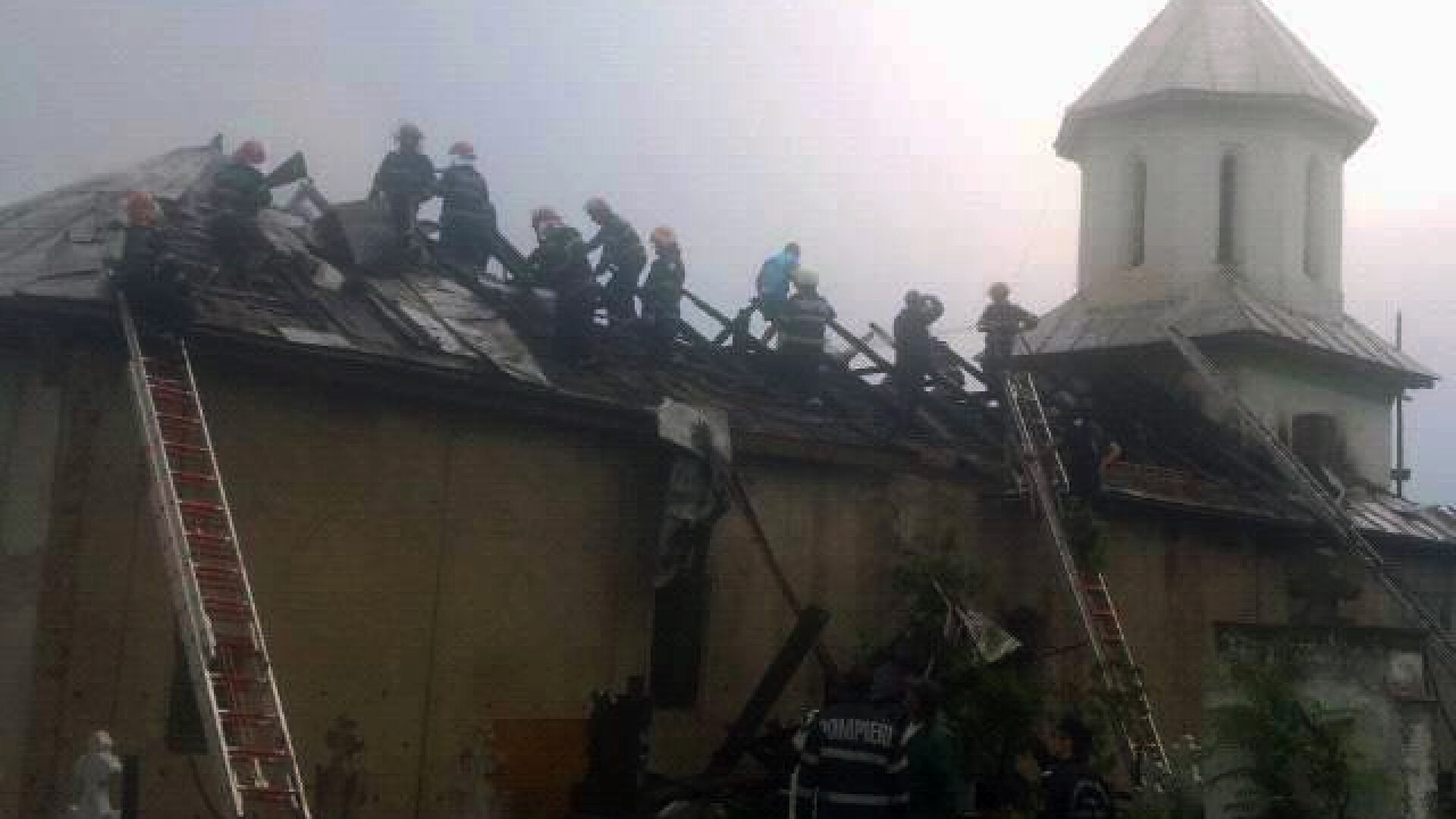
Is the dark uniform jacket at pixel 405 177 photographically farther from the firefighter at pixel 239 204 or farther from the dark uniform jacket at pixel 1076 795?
the dark uniform jacket at pixel 1076 795

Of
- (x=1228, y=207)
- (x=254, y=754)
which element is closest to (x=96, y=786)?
(x=254, y=754)

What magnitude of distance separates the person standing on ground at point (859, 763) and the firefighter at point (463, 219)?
10.3m

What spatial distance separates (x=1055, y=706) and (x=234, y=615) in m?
9.84

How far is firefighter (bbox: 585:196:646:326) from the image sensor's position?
17.5 metres

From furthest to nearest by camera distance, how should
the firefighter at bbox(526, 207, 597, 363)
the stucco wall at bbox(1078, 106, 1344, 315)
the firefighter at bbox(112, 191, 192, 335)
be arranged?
1. the stucco wall at bbox(1078, 106, 1344, 315)
2. the firefighter at bbox(526, 207, 597, 363)
3. the firefighter at bbox(112, 191, 192, 335)

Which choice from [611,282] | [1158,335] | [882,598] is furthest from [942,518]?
[1158,335]

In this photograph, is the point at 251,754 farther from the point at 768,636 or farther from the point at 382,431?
the point at 768,636

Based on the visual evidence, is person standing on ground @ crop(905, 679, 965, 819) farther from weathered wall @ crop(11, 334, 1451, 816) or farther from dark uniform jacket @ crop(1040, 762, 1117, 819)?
weathered wall @ crop(11, 334, 1451, 816)

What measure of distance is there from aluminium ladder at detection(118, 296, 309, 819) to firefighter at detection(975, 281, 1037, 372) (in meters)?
9.69

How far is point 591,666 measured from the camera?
1521 cm

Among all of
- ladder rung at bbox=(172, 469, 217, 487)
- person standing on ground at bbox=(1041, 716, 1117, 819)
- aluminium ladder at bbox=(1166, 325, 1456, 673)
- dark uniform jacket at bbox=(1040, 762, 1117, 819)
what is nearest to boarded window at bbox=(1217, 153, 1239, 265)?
aluminium ladder at bbox=(1166, 325, 1456, 673)

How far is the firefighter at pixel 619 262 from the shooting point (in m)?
17.5

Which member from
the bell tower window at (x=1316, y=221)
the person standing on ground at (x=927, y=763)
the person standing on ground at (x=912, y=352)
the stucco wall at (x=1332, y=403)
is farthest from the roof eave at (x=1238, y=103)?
the person standing on ground at (x=927, y=763)

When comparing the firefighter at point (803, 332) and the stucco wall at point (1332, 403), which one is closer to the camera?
the firefighter at point (803, 332)
